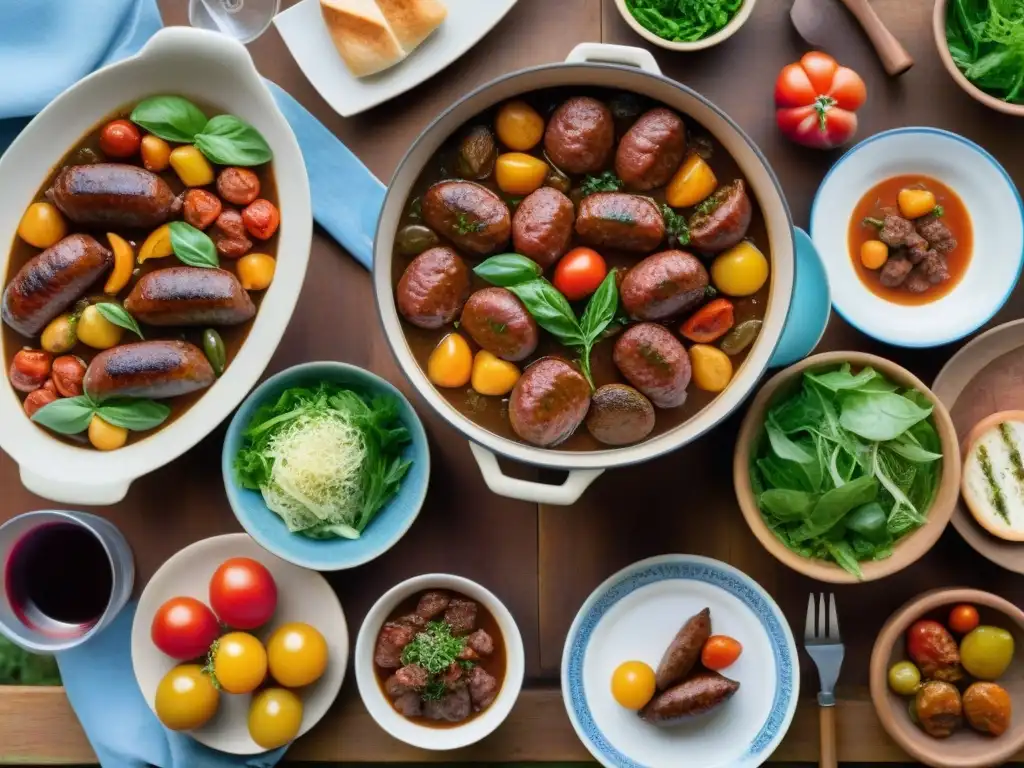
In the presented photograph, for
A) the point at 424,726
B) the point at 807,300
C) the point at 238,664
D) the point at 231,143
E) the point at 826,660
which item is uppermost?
the point at 231,143

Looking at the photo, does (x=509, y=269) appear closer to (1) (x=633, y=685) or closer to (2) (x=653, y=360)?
(2) (x=653, y=360)

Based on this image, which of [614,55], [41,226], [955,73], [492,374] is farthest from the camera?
[955,73]

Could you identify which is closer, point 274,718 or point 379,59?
point 274,718

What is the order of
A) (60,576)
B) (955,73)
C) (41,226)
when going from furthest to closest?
(60,576) < (955,73) < (41,226)

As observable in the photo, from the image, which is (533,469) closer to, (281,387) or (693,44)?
(281,387)

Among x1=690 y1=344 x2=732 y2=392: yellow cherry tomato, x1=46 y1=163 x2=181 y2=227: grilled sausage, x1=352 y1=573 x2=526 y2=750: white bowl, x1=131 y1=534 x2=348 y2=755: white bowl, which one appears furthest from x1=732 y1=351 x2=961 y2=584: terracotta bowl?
x1=46 y1=163 x2=181 y2=227: grilled sausage

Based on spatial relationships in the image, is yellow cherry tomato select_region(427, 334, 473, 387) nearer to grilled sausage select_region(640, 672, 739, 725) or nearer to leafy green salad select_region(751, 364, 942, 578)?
leafy green salad select_region(751, 364, 942, 578)

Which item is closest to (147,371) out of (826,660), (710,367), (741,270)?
(710,367)
